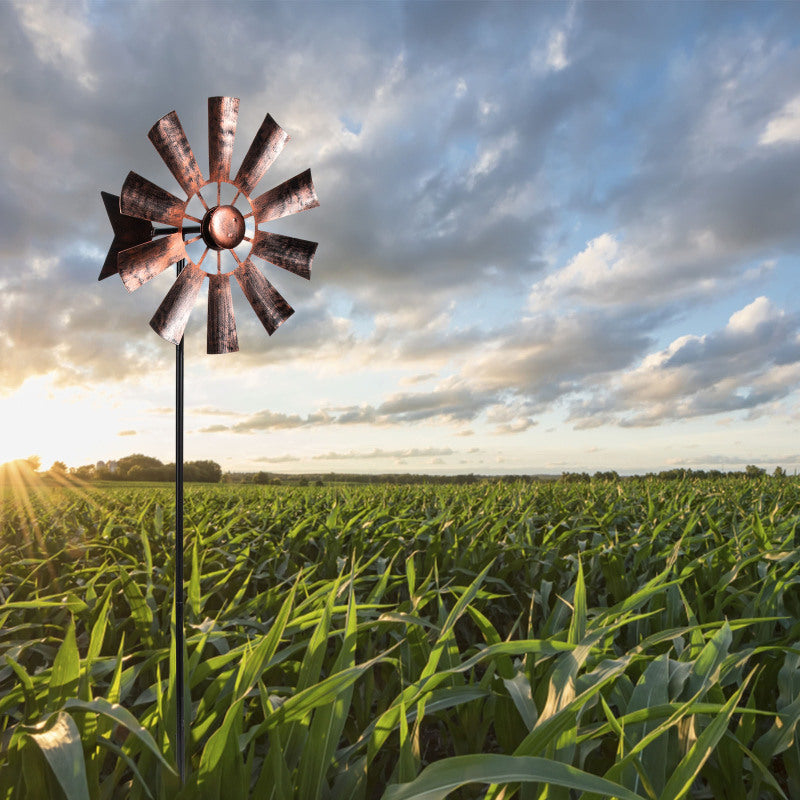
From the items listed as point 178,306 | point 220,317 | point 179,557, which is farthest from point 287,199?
point 179,557

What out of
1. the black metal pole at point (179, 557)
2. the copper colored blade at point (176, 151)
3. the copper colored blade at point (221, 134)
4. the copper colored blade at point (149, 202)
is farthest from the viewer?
the copper colored blade at point (221, 134)

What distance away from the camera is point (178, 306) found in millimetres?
2297

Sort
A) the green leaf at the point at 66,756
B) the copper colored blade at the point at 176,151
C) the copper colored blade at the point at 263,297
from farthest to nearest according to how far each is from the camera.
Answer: the copper colored blade at the point at 263,297
the copper colored blade at the point at 176,151
the green leaf at the point at 66,756

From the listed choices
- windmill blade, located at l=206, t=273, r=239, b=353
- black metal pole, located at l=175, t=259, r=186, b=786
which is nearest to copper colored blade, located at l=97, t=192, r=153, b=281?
black metal pole, located at l=175, t=259, r=186, b=786

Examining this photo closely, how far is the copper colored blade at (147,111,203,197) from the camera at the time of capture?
233 cm

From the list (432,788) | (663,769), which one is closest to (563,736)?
(663,769)

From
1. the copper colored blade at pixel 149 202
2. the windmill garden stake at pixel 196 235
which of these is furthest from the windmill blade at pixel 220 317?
the copper colored blade at pixel 149 202

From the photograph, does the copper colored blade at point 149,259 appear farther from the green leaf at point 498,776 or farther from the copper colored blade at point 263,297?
the green leaf at point 498,776

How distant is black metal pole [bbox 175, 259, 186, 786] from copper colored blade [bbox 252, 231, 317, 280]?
1.47ft

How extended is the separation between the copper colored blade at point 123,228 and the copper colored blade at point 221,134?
0.35 m

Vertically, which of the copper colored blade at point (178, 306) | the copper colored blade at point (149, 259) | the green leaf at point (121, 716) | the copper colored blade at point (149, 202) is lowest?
the green leaf at point (121, 716)

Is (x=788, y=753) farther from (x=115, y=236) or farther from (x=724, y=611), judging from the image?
(x=115, y=236)

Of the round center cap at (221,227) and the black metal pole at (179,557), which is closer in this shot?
the black metal pole at (179,557)

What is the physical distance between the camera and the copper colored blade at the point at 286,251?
2.70 metres
